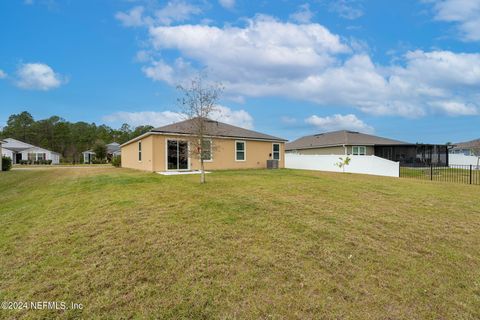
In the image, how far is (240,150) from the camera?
19.5 metres

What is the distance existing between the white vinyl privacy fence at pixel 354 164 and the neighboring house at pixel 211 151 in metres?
3.84

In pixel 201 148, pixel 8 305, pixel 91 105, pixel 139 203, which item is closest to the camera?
pixel 8 305

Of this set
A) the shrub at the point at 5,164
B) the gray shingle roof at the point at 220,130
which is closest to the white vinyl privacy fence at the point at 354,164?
the gray shingle roof at the point at 220,130

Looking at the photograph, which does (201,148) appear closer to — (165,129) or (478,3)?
(165,129)

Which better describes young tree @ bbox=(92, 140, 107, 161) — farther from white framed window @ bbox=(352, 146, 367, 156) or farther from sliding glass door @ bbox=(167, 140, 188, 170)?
white framed window @ bbox=(352, 146, 367, 156)

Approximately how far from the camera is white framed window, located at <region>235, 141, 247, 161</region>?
63.3ft

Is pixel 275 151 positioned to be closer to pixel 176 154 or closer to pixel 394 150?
pixel 176 154

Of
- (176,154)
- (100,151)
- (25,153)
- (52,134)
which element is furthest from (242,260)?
(52,134)

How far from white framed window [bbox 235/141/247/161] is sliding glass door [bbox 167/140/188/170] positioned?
13.3 ft

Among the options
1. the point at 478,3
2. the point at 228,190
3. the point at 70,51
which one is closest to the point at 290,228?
the point at 228,190

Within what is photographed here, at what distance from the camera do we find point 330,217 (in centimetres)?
575

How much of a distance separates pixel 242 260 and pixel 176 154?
43.9 ft

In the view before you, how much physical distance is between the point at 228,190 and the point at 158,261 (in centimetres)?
487

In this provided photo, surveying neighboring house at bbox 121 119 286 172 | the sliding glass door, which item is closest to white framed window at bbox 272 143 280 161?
neighboring house at bbox 121 119 286 172
